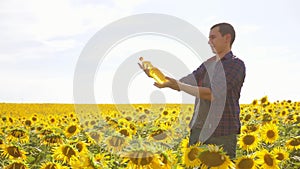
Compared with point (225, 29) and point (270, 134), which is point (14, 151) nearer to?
point (225, 29)

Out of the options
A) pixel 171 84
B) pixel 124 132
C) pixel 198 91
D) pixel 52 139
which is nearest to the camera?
pixel 171 84

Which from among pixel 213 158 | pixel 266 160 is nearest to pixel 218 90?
pixel 266 160

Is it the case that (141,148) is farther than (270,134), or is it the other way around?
(270,134)

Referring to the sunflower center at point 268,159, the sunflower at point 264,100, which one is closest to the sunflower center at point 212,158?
the sunflower center at point 268,159

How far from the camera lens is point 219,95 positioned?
16.1 ft

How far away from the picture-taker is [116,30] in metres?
6.16

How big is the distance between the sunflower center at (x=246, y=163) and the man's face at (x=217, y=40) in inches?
55.0

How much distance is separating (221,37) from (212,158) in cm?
175

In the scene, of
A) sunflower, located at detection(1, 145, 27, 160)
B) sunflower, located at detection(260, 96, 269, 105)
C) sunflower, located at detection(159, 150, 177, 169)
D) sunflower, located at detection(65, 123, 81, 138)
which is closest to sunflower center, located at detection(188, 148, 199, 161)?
sunflower, located at detection(159, 150, 177, 169)

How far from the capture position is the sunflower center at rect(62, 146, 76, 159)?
15.2 feet

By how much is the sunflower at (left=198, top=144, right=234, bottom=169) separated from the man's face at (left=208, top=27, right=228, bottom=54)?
5.40 feet

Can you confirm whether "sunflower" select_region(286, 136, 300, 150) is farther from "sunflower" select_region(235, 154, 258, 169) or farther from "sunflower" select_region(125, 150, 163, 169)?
"sunflower" select_region(125, 150, 163, 169)

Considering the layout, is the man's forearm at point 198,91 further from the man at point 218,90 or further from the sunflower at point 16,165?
the sunflower at point 16,165

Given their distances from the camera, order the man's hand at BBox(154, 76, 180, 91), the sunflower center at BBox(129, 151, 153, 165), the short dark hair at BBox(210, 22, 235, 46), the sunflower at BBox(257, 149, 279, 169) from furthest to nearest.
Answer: the short dark hair at BBox(210, 22, 235, 46) → the sunflower at BBox(257, 149, 279, 169) → the man's hand at BBox(154, 76, 180, 91) → the sunflower center at BBox(129, 151, 153, 165)
